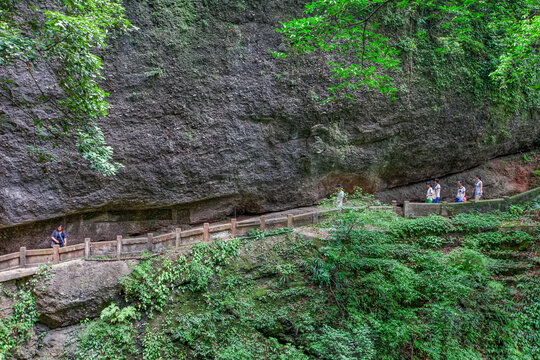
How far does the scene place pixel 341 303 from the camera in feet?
28.5

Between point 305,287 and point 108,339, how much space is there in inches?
205

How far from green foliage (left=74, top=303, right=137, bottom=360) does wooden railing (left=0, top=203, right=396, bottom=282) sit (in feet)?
5.38

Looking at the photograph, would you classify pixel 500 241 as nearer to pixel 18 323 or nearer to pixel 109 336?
pixel 109 336

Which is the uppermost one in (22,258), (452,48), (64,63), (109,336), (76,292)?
(452,48)

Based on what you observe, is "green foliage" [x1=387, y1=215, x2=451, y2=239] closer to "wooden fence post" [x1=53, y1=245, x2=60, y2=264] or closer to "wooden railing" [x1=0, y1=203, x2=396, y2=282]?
"wooden railing" [x1=0, y1=203, x2=396, y2=282]

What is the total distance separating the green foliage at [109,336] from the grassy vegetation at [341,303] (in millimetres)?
25

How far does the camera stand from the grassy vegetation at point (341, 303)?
7887 millimetres

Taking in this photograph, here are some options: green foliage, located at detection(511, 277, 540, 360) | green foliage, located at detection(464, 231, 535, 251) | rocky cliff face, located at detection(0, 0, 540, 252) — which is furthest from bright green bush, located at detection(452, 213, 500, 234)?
rocky cliff face, located at detection(0, 0, 540, 252)

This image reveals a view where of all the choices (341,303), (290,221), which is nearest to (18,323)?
(290,221)

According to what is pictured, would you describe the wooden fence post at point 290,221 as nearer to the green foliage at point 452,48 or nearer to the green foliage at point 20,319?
the green foliage at point 452,48

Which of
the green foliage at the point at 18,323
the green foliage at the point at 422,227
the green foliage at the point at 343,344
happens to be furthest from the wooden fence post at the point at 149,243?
the green foliage at the point at 422,227

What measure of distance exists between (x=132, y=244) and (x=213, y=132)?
4.58 meters

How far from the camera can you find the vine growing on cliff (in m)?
6.76

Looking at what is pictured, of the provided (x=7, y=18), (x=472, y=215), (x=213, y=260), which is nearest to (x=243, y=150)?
(x=213, y=260)
